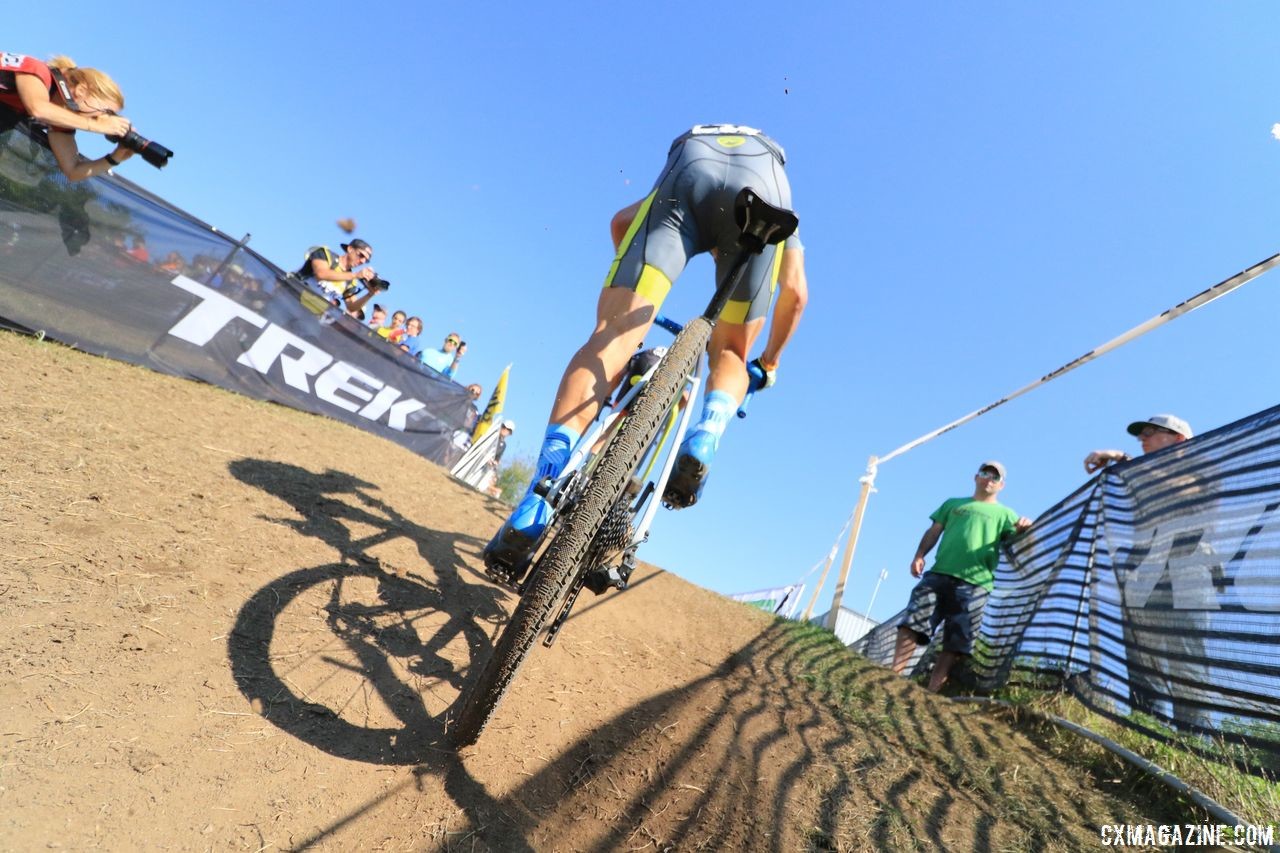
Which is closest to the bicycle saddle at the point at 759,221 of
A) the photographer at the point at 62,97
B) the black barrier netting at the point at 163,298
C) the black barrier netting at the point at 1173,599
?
the black barrier netting at the point at 1173,599

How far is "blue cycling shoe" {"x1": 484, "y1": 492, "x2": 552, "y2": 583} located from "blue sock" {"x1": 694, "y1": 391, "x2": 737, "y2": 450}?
859 mm

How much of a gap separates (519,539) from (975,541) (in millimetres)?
4722

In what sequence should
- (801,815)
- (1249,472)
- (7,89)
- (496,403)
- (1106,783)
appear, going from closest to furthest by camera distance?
(801,815) → (1106,783) → (1249,472) → (7,89) → (496,403)

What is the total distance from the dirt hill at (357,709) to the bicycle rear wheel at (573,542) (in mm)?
309

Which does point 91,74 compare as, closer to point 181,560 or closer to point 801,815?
point 181,560

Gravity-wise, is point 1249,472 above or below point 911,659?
above

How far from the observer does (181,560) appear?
2836 millimetres

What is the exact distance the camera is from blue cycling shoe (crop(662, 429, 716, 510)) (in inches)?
114

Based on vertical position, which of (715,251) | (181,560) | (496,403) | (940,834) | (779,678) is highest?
(496,403)

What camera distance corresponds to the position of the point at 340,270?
28.6 feet

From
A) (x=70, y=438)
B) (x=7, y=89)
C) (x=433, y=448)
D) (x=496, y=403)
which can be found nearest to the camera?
(x=70, y=438)

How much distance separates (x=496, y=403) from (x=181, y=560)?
36.4ft

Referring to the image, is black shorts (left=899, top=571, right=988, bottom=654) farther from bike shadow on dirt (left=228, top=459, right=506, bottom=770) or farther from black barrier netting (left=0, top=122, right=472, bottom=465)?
black barrier netting (left=0, top=122, right=472, bottom=465)

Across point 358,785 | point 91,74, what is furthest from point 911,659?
point 91,74
